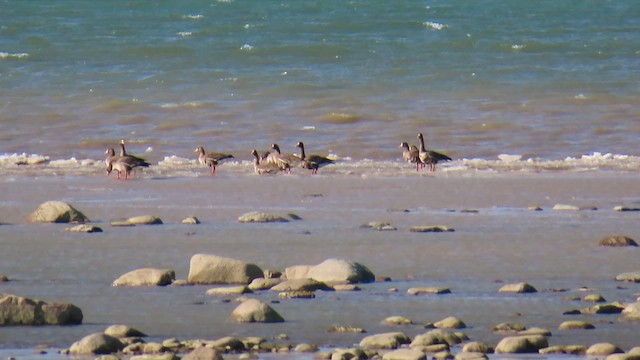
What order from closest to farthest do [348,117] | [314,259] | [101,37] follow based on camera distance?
[314,259], [348,117], [101,37]

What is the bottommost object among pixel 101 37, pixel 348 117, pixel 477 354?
pixel 477 354

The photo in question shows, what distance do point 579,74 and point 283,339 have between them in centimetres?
2395

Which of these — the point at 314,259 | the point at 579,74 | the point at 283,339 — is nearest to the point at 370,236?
the point at 314,259

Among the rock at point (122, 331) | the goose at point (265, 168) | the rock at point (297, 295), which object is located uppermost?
the goose at point (265, 168)

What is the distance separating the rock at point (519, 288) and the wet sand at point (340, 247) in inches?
3.9

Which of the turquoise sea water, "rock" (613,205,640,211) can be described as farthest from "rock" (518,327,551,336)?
the turquoise sea water

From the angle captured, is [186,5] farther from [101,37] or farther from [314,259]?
[314,259]

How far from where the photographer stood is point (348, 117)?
2484 centimetres

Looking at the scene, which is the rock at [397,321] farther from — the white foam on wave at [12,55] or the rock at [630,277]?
the white foam on wave at [12,55]

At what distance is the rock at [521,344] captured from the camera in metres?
7.02

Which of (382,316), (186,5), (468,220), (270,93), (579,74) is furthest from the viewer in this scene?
(186,5)

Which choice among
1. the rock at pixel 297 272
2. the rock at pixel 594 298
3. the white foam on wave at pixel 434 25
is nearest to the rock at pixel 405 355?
the rock at pixel 594 298

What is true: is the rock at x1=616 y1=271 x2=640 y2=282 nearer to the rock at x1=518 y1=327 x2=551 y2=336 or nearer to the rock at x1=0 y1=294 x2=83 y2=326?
the rock at x1=518 y1=327 x2=551 y2=336

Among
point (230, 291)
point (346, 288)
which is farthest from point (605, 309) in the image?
point (230, 291)
